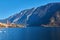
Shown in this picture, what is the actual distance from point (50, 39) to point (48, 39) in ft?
2.16

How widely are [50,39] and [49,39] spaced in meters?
0.34

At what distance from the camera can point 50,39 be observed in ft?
231

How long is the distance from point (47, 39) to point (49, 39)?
753mm

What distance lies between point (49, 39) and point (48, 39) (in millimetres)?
393

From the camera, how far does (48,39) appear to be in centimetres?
7069

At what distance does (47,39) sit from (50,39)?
1.01m

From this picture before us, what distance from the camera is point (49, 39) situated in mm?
70438

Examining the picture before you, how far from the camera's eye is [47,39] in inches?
2790
